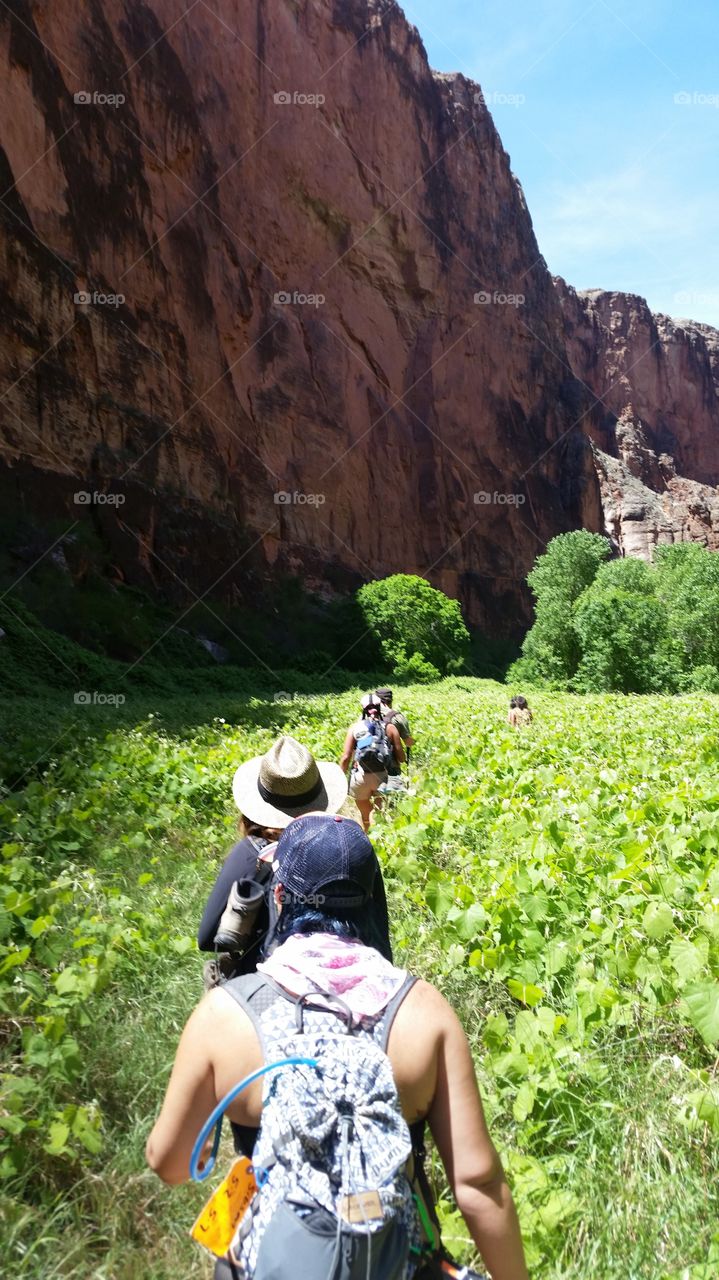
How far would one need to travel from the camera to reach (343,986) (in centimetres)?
167

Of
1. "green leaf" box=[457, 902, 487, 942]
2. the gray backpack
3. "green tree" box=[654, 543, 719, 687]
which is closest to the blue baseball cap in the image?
the gray backpack

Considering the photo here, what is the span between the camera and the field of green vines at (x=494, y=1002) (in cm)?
233

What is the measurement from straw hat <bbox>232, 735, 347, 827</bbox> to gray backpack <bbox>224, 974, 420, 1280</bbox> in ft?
4.50

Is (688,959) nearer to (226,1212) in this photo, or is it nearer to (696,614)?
(226,1212)

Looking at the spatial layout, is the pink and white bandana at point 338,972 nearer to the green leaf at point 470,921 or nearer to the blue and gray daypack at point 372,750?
the green leaf at point 470,921

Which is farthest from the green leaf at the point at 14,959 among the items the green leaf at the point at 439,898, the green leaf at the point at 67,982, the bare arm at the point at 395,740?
the bare arm at the point at 395,740

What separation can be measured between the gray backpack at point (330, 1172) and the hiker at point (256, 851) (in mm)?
1130

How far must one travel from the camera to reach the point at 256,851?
2877 millimetres

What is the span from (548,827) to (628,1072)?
6.00 ft

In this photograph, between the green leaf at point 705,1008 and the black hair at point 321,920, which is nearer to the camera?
the black hair at point 321,920

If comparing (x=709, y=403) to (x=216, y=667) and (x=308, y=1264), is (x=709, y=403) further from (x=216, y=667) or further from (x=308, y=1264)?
(x=308, y=1264)

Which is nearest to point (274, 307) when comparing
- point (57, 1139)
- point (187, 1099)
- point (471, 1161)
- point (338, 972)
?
point (57, 1139)

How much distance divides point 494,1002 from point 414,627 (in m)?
35.6

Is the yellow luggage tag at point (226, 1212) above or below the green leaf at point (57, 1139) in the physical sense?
above
